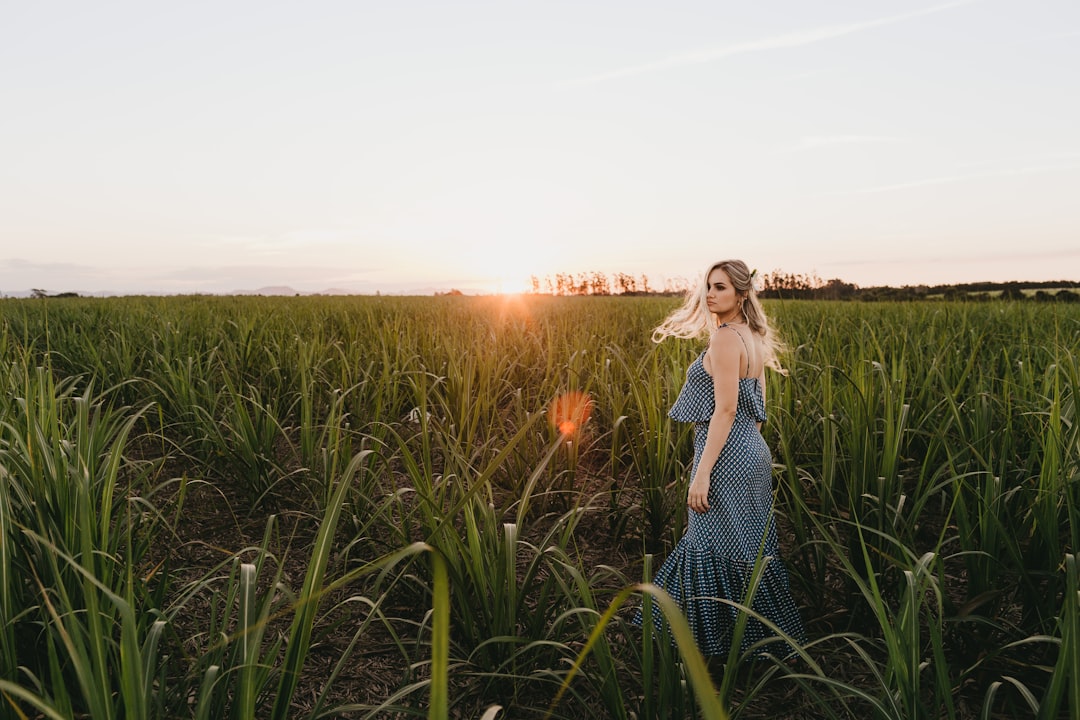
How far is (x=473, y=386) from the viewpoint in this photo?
4.52m

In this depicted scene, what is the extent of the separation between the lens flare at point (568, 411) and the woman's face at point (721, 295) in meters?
1.23

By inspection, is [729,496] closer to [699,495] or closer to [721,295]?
[699,495]

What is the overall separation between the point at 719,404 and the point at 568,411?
1689 mm

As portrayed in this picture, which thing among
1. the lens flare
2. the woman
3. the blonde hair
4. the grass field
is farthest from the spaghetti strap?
the lens flare

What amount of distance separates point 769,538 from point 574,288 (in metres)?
55.9

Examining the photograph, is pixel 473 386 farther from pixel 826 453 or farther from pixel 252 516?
pixel 826 453

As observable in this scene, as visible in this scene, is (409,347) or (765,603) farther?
(409,347)

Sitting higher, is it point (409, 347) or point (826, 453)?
point (409, 347)

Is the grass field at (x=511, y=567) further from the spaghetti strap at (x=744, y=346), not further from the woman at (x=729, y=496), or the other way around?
the spaghetti strap at (x=744, y=346)

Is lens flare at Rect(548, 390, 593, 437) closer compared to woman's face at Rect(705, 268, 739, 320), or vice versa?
woman's face at Rect(705, 268, 739, 320)

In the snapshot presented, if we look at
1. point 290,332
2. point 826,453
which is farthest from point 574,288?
point 826,453

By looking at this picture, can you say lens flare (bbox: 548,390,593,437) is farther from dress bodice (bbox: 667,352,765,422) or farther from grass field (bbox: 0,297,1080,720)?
dress bodice (bbox: 667,352,765,422)

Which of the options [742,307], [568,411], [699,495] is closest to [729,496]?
[699,495]

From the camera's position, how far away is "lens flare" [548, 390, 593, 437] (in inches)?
143
